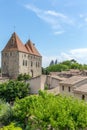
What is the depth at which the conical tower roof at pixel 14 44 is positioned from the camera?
7988 centimetres

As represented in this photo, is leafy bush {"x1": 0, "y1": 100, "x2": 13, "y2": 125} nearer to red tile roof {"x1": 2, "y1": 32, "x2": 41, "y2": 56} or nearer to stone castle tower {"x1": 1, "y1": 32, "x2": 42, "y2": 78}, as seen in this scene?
stone castle tower {"x1": 1, "y1": 32, "x2": 42, "y2": 78}

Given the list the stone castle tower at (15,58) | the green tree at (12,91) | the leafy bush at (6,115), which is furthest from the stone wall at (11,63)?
the leafy bush at (6,115)

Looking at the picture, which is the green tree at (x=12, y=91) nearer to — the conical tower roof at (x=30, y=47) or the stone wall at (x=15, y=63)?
the stone wall at (x=15, y=63)

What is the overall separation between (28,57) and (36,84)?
32075 mm

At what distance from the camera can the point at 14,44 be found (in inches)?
3167

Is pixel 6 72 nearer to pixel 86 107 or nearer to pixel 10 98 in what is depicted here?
pixel 10 98

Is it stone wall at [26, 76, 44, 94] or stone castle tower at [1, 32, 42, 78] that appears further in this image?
stone castle tower at [1, 32, 42, 78]

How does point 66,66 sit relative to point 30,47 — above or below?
below

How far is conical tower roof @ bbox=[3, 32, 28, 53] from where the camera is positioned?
79875 millimetres

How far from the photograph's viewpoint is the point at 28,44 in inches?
3479

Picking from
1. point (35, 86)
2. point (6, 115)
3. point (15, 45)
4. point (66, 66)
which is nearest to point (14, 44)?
point (15, 45)

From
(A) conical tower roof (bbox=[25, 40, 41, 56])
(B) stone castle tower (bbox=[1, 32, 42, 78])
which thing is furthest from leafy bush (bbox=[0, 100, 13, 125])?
(A) conical tower roof (bbox=[25, 40, 41, 56])

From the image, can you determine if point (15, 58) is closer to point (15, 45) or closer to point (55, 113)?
point (15, 45)

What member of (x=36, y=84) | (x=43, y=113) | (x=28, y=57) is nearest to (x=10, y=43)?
(x=28, y=57)
